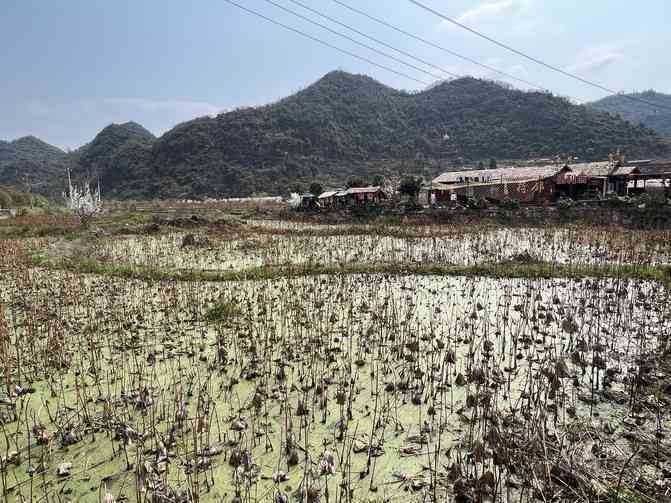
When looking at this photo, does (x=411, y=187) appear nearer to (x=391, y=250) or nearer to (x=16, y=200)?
(x=391, y=250)

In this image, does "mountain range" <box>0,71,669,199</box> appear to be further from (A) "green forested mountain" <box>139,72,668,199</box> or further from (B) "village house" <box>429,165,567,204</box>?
(B) "village house" <box>429,165,567,204</box>

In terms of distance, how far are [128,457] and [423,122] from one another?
384 feet

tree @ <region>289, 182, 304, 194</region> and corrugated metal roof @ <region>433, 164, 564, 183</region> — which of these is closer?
corrugated metal roof @ <region>433, 164, 564, 183</region>

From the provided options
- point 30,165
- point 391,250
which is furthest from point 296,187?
point 30,165

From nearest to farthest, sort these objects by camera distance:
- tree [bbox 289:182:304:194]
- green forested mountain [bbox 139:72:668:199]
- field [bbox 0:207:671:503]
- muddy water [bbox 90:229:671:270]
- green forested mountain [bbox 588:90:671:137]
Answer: field [bbox 0:207:671:503] → muddy water [bbox 90:229:671:270] → tree [bbox 289:182:304:194] → green forested mountain [bbox 139:72:668:199] → green forested mountain [bbox 588:90:671:137]

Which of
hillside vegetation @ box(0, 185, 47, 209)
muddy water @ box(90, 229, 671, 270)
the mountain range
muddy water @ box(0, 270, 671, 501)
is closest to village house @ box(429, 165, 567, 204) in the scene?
muddy water @ box(90, 229, 671, 270)

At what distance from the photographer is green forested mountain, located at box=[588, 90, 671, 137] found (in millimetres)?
123662

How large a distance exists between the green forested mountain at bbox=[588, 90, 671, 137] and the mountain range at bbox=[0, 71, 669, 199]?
135ft

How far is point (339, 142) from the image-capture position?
10019 centimetres

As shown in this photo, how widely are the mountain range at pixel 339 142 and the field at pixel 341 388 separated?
218 ft

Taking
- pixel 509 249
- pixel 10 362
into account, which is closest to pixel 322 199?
pixel 509 249

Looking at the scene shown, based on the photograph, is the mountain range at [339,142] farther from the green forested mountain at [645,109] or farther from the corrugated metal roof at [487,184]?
the green forested mountain at [645,109]

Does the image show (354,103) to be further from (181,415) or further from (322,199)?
(181,415)

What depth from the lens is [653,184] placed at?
1496 inches
